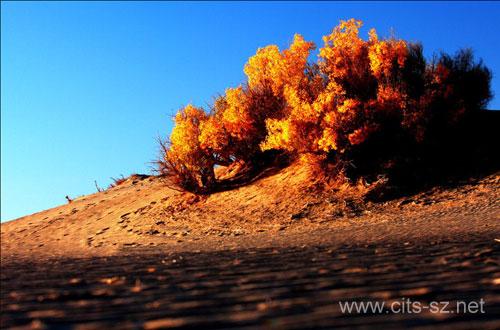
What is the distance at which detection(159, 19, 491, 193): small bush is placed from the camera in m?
20.9

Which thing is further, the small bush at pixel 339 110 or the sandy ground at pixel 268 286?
the small bush at pixel 339 110

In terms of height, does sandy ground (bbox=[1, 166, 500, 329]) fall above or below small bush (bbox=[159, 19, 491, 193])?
below

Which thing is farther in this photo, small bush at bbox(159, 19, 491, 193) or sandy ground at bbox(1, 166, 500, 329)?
small bush at bbox(159, 19, 491, 193)

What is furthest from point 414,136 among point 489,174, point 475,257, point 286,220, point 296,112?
point 475,257

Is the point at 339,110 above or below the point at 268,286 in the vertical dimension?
above

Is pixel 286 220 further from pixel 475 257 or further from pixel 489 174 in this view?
pixel 475 257

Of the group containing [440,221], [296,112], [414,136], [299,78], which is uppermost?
[299,78]

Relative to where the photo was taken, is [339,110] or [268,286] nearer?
[268,286]

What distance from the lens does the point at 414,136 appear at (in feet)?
70.4

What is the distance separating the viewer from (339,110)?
20.3 metres

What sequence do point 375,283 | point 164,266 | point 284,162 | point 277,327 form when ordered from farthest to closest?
1. point 284,162
2. point 164,266
3. point 375,283
4. point 277,327

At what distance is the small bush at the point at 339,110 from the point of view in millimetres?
20875

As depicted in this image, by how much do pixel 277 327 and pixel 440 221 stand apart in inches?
474

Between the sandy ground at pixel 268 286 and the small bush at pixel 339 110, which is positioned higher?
the small bush at pixel 339 110
